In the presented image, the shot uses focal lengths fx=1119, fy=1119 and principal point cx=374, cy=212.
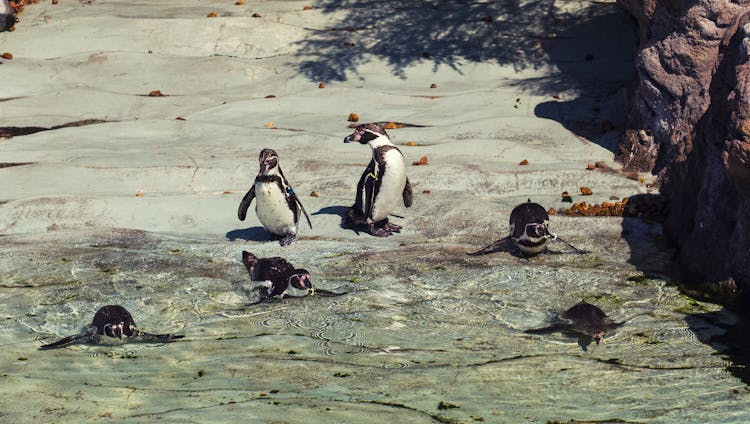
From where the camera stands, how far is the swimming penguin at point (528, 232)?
905 centimetres

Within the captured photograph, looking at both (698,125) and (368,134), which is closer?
(698,125)

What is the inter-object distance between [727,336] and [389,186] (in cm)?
361

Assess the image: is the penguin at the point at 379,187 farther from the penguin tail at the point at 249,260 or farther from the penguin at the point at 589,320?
the penguin at the point at 589,320

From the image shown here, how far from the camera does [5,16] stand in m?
16.5

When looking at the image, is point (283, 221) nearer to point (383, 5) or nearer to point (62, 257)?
point (62, 257)

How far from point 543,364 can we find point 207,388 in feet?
6.73

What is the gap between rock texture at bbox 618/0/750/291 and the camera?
827 cm

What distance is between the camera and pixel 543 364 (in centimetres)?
689

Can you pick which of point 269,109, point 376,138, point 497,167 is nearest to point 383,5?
point 269,109

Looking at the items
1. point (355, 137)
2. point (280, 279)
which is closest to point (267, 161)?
point (355, 137)

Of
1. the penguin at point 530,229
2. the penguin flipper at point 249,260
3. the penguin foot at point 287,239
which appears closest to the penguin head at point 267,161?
Answer: the penguin foot at point 287,239

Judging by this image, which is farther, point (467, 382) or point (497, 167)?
point (497, 167)

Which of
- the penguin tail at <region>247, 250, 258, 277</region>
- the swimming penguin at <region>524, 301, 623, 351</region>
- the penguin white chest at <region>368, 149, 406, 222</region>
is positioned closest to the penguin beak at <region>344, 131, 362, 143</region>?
the penguin white chest at <region>368, 149, 406, 222</region>

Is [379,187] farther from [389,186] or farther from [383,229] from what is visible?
[383,229]
